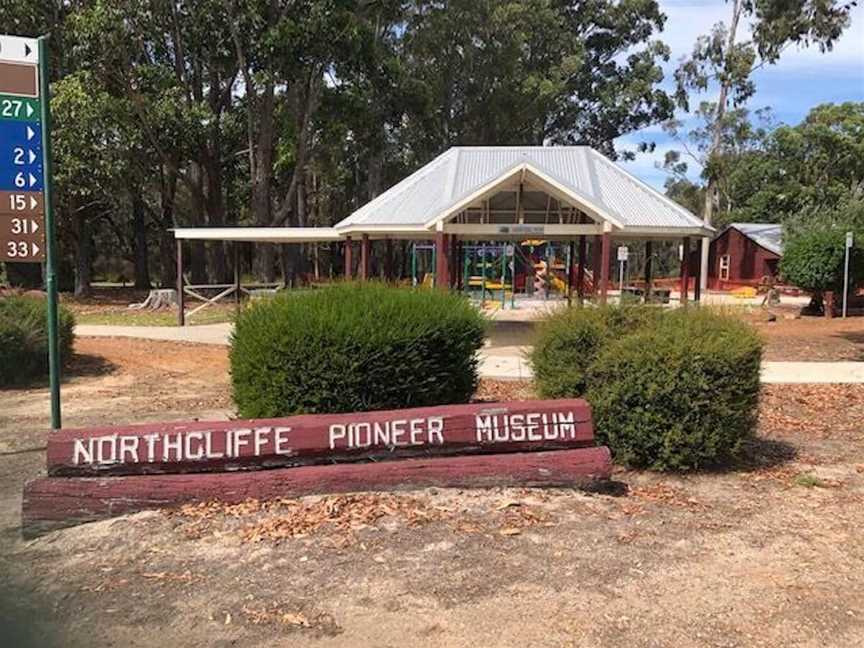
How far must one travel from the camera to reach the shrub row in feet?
20.4

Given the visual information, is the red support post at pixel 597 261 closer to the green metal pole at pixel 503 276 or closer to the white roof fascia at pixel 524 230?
the white roof fascia at pixel 524 230

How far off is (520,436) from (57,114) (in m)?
25.9

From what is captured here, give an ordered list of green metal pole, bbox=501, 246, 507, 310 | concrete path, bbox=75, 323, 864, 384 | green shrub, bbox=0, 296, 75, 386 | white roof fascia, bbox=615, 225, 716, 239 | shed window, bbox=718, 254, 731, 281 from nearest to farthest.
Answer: green shrub, bbox=0, 296, 75, 386 → concrete path, bbox=75, 323, 864, 384 → white roof fascia, bbox=615, 225, 716, 239 → green metal pole, bbox=501, 246, 507, 310 → shed window, bbox=718, 254, 731, 281

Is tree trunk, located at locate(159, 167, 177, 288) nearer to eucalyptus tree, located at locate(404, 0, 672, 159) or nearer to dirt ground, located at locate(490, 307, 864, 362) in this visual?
eucalyptus tree, located at locate(404, 0, 672, 159)

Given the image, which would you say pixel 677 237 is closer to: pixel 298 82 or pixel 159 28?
pixel 298 82

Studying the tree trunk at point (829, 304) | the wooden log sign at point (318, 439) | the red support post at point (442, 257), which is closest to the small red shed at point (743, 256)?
the tree trunk at point (829, 304)

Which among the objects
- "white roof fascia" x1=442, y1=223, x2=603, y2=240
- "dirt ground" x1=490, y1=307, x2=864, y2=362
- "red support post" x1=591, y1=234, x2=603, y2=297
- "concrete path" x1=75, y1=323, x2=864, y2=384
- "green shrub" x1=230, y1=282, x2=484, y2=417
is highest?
"white roof fascia" x1=442, y1=223, x2=603, y2=240

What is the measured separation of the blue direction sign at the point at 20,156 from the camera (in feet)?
22.6

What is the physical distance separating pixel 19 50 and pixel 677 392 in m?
5.98

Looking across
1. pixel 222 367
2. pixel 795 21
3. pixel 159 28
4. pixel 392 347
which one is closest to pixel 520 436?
pixel 392 347

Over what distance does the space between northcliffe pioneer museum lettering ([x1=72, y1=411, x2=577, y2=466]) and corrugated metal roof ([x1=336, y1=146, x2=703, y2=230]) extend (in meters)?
10.7

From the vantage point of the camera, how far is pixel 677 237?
1845cm

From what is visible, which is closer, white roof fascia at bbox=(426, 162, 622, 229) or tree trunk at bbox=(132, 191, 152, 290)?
white roof fascia at bbox=(426, 162, 622, 229)

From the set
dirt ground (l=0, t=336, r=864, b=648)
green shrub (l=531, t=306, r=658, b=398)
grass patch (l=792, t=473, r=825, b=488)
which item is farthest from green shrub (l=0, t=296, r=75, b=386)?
grass patch (l=792, t=473, r=825, b=488)
